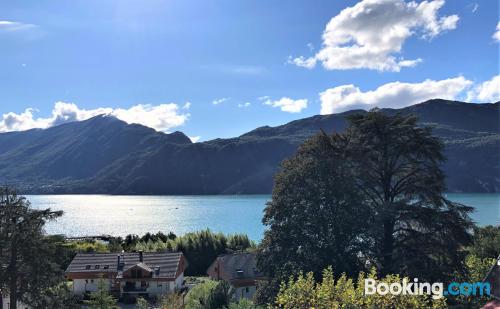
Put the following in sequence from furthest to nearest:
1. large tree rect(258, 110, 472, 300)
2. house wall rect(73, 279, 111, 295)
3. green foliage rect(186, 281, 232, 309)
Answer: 1. house wall rect(73, 279, 111, 295)
2. large tree rect(258, 110, 472, 300)
3. green foliage rect(186, 281, 232, 309)

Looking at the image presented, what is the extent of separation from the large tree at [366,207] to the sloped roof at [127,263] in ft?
70.4

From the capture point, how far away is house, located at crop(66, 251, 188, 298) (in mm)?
47594

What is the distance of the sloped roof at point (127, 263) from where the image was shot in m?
48.9

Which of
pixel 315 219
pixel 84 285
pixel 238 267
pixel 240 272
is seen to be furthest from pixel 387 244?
pixel 84 285

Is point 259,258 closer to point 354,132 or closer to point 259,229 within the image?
point 354,132

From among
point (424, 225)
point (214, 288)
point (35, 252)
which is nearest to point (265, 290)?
point (214, 288)

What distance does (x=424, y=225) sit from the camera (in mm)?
28531

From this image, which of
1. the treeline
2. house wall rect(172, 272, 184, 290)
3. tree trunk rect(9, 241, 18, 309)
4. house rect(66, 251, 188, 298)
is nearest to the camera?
tree trunk rect(9, 241, 18, 309)

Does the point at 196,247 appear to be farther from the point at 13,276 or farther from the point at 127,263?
the point at 13,276

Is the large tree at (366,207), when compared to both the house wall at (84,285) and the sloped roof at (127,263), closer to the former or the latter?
the sloped roof at (127,263)

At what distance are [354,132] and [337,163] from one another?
3306mm

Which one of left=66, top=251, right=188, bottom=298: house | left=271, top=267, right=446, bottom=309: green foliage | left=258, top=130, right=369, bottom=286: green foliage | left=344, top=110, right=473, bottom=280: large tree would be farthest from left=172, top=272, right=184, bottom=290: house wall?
left=271, top=267, right=446, bottom=309: green foliage

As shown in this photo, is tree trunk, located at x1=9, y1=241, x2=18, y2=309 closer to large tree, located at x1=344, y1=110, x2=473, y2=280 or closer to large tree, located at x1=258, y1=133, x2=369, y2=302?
large tree, located at x1=258, y1=133, x2=369, y2=302

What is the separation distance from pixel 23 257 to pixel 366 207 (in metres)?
20.6
